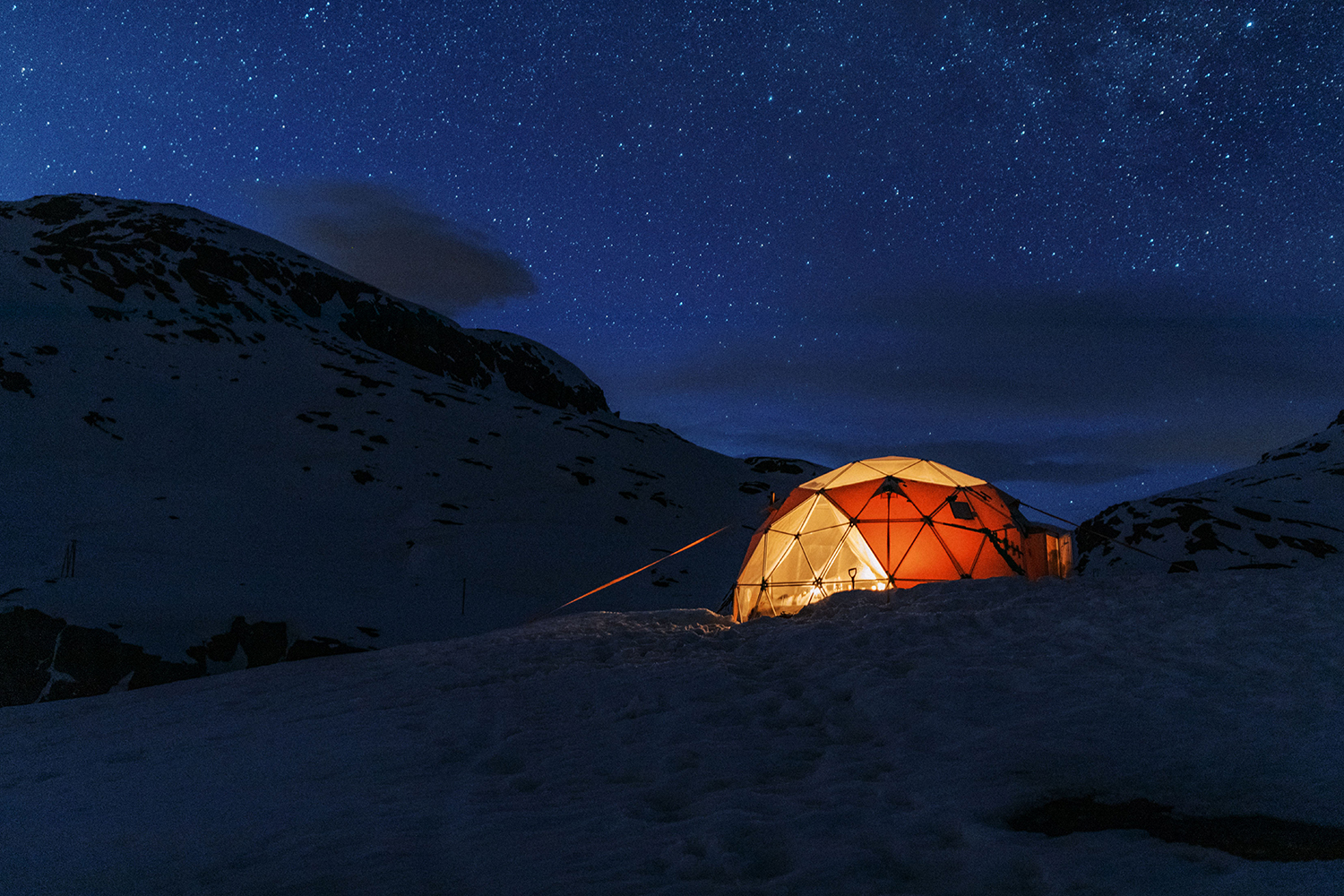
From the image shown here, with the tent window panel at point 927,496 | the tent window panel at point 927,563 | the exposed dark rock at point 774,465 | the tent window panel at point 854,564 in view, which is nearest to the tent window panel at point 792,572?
the tent window panel at point 854,564

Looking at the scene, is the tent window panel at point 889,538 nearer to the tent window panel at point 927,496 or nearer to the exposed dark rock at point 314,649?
the tent window panel at point 927,496

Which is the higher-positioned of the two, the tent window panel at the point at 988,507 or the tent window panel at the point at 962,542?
the tent window panel at the point at 988,507

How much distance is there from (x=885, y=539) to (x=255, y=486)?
103 feet

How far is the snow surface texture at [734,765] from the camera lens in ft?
11.1

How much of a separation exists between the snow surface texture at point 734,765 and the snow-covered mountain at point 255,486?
9764mm

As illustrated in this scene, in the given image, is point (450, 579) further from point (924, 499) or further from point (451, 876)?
point (451, 876)

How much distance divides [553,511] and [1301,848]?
36.7 metres

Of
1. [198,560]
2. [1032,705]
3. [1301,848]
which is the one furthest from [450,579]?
[1301,848]

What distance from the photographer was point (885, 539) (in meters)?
13.0

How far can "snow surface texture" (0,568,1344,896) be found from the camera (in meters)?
3.37

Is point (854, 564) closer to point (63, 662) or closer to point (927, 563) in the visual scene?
point (927, 563)

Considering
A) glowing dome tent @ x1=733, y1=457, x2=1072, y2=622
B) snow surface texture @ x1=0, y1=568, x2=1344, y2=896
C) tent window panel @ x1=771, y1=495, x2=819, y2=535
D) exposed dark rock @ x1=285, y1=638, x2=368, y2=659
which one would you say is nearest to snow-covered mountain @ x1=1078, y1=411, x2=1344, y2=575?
glowing dome tent @ x1=733, y1=457, x2=1072, y2=622

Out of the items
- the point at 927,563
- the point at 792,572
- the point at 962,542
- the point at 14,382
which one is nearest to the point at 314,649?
the point at 792,572

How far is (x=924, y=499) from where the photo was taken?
1343cm
